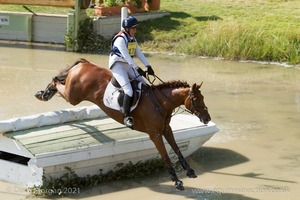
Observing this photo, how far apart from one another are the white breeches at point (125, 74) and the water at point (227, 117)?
1.30 meters

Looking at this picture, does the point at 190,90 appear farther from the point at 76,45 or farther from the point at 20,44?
the point at 20,44

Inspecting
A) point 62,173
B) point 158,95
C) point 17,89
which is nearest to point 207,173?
point 158,95

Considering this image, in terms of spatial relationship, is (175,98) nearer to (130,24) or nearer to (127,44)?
(127,44)

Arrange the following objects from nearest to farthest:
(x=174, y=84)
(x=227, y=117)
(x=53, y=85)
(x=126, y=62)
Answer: (x=174, y=84) < (x=126, y=62) < (x=53, y=85) < (x=227, y=117)

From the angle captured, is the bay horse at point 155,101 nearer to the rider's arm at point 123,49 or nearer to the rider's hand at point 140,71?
the rider's hand at point 140,71

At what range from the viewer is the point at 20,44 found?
20766mm

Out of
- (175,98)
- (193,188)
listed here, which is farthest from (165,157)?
(175,98)

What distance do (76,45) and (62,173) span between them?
1148 centimetres

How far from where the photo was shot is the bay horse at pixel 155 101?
8273 millimetres

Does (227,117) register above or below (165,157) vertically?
below

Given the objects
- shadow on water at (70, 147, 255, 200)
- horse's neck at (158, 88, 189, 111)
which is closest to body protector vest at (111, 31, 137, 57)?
horse's neck at (158, 88, 189, 111)

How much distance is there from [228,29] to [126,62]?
1053cm

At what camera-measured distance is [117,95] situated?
28.2ft

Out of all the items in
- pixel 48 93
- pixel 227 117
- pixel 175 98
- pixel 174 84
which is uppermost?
pixel 174 84
